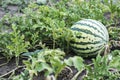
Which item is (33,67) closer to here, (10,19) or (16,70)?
(16,70)

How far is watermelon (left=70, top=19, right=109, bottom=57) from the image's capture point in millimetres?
3305

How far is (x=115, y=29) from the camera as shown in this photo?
12.4 ft

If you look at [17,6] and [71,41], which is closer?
[71,41]

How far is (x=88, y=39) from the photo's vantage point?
10.9 ft

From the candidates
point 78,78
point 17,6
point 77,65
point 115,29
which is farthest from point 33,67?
point 17,6

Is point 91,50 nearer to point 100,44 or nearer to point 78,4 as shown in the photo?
point 100,44

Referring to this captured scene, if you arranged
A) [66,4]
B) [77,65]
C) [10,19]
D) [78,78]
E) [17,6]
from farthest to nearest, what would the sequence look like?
1. [17,6]
2. [66,4]
3. [10,19]
4. [78,78]
5. [77,65]

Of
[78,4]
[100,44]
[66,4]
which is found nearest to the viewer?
[100,44]

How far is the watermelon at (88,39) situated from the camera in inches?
130

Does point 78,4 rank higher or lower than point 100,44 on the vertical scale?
higher

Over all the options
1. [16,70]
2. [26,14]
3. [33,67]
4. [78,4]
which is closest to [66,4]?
[78,4]

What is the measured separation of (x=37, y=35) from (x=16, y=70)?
0.42 m

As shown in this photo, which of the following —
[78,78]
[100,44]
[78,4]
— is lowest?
[78,78]

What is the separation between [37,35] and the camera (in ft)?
11.2
